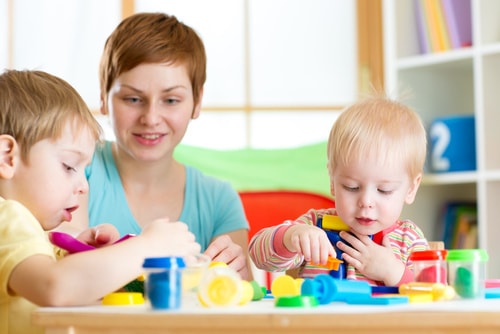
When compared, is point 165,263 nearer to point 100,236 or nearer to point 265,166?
point 100,236

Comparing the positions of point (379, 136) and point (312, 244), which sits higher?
Answer: point (379, 136)

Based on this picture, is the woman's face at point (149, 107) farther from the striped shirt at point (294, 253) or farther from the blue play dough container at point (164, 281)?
the blue play dough container at point (164, 281)

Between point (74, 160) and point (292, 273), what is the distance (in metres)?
0.48

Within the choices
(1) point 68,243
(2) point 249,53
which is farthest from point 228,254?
(2) point 249,53

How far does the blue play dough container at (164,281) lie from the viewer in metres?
0.93

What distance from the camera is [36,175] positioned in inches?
48.9

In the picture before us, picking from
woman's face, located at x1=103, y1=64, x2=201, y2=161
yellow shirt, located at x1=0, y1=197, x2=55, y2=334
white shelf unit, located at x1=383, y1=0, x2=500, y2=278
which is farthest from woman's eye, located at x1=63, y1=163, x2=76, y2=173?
white shelf unit, located at x1=383, y1=0, x2=500, y2=278

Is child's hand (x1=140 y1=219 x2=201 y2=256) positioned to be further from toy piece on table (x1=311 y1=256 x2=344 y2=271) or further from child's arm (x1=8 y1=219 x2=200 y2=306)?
toy piece on table (x1=311 y1=256 x2=344 y2=271)

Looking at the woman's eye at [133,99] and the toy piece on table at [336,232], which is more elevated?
the woman's eye at [133,99]

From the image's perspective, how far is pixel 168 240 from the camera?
1.09 m

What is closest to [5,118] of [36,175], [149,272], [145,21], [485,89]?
[36,175]

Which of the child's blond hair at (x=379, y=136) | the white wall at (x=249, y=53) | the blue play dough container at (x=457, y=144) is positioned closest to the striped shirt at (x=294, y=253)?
the child's blond hair at (x=379, y=136)

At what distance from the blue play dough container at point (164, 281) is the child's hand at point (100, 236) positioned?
45 centimetres

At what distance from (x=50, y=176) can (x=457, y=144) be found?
6.19 feet
